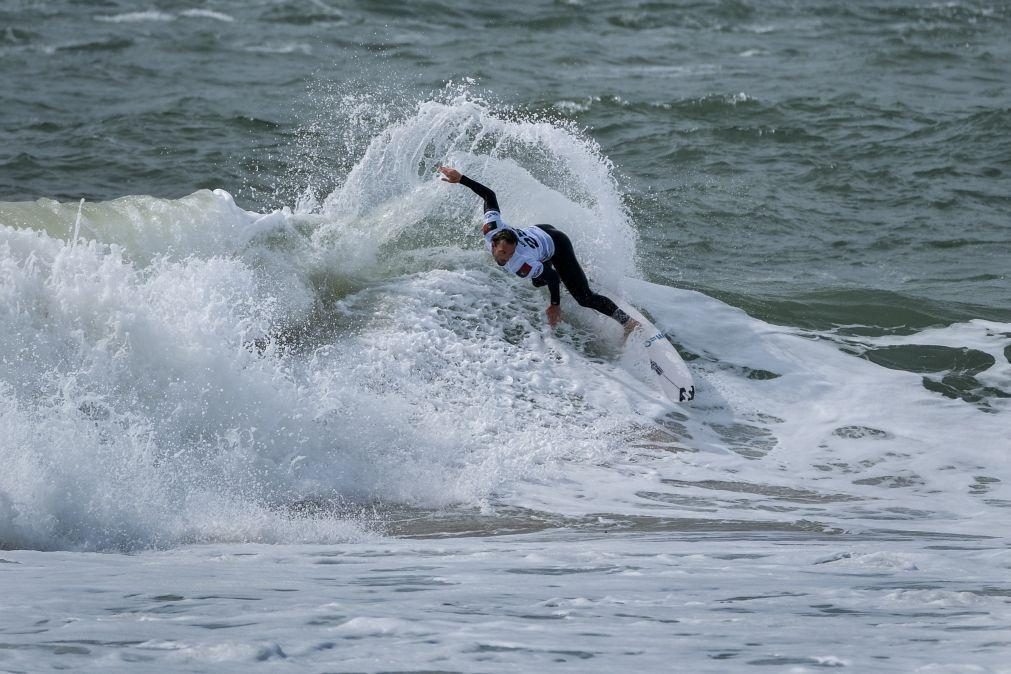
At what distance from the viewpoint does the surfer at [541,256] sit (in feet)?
31.1

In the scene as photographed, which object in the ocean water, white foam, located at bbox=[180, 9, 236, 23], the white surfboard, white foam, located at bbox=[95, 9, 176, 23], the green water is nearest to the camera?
the ocean water

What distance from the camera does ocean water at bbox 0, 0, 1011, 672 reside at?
202 inches

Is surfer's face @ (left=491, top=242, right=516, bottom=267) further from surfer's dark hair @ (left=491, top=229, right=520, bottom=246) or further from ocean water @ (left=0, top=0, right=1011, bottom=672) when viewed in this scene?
ocean water @ (left=0, top=0, right=1011, bottom=672)

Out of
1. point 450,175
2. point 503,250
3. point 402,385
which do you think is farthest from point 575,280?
point 402,385

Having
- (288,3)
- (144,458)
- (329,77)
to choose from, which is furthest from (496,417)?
(288,3)

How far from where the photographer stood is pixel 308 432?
7781 millimetres

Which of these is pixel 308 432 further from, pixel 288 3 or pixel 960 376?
pixel 288 3

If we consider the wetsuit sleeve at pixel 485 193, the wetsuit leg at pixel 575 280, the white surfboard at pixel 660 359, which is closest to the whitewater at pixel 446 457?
the white surfboard at pixel 660 359

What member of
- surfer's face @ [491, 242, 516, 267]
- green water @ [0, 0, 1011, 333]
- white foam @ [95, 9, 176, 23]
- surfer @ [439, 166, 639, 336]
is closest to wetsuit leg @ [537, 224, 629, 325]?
surfer @ [439, 166, 639, 336]

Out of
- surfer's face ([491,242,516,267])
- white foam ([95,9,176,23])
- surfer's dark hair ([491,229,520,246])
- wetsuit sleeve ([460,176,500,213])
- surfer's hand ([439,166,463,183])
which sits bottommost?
surfer's face ([491,242,516,267])

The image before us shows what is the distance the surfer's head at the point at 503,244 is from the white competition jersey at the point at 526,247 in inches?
1.9

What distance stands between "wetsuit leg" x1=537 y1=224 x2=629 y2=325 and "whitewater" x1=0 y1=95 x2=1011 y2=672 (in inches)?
9.8

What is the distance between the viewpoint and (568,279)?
389 inches

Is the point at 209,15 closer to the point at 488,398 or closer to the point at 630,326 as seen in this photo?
the point at 630,326
